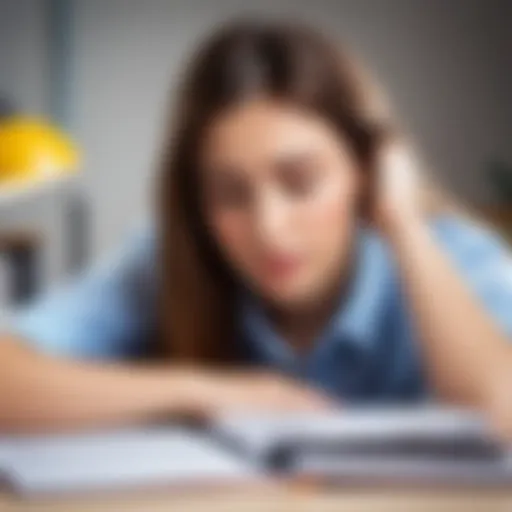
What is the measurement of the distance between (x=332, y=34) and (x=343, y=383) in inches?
11.5

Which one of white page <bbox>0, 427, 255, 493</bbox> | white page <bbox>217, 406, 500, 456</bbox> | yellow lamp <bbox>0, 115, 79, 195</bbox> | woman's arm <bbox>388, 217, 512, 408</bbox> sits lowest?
white page <bbox>0, 427, 255, 493</bbox>

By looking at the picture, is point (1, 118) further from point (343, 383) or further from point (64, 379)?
point (343, 383)

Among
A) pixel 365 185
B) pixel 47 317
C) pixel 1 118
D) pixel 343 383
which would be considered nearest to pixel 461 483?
pixel 343 383

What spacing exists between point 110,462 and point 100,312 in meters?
0.13

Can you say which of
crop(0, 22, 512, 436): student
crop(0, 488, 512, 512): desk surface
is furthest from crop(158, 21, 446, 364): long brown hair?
crop(0, 488, 512, 512): desk surface

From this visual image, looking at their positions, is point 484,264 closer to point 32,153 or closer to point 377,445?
point 377,445

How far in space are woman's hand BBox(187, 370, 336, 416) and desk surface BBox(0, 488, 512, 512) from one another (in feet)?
0.25

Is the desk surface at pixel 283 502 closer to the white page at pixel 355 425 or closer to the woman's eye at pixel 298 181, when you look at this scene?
the white page at pixel 355 425

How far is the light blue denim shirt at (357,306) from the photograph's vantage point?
1.22 meters

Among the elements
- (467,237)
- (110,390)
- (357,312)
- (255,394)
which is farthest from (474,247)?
(110,390)

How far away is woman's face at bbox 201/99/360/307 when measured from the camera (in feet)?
4.03

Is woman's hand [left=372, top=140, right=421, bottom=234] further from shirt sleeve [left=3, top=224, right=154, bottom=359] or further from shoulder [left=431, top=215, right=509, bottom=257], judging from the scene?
shirt sleeve [left=3, top=224, right=154, bottom=359]

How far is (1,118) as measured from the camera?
1.24m

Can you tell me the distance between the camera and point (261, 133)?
1228mm
